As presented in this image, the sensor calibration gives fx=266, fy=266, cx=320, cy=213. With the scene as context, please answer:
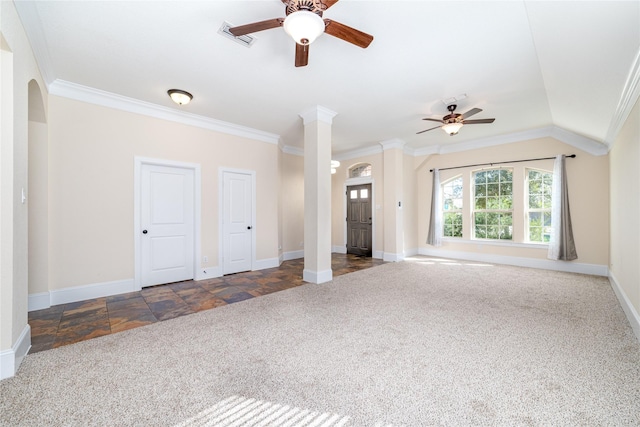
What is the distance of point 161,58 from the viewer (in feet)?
9.56

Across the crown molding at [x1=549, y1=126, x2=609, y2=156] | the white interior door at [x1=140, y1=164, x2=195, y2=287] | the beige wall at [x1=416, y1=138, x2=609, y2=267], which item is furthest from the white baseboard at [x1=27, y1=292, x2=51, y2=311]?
the crown molding at [x1=549, y1=126, x2=609, y2=156]

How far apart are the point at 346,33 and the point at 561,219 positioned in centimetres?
556

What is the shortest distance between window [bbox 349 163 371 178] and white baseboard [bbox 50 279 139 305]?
5619 mm

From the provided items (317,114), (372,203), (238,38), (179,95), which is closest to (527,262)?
(372,203)

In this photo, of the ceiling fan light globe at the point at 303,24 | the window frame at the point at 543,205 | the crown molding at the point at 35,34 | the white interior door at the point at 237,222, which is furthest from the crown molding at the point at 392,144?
the crown molding at the point at 35,34

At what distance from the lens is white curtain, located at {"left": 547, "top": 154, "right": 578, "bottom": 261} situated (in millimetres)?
5082

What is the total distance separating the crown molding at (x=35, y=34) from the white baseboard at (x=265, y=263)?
4.00 m

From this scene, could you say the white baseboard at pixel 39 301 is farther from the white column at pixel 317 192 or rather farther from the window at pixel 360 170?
the window at pixel 360 170

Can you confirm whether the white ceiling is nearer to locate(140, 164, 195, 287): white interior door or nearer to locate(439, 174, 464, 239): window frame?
locate(140, 164, 195, 287): white interior door

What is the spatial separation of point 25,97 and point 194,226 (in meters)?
2.70

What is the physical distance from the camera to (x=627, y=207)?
3.28 metres

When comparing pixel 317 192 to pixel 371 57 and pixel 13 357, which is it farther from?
pixel 13 357

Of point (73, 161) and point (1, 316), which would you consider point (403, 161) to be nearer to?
point (73, 161)

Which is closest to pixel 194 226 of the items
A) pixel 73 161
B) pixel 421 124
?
pixel 73 161
